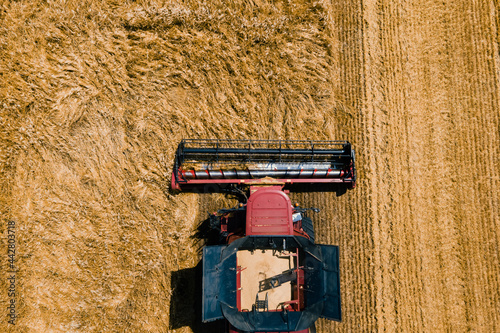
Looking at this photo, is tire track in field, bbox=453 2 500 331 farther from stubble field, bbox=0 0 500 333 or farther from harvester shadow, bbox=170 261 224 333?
harvester shadow, bbox=170 261 224 333

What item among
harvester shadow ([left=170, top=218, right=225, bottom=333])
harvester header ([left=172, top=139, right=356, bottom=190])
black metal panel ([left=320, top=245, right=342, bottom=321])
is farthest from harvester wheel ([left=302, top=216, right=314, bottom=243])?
harvester shadow ([left=170, top=218, right=225, bottom=333])

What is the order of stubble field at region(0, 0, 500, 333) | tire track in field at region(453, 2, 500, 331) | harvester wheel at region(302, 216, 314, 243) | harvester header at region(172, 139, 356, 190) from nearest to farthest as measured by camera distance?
stubble field at region(0, 0, 500, 333)
harvester wheel at region(302, 216, 314, 243)
harvester header at region(172, 139, 356, 190)
tire track in field at region(453, 2, 500, 331)

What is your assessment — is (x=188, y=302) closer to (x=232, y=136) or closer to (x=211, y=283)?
(x=211, y=283)

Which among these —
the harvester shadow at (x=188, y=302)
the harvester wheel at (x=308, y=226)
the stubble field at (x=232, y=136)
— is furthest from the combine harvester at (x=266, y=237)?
the harvester shadow at (x=188, y=302)

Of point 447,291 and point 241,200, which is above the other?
point 241,200

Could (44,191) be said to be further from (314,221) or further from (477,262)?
(477,262)

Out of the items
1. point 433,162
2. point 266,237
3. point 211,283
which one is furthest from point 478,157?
point 211,283

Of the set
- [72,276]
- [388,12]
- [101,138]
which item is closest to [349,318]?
[72,276]
